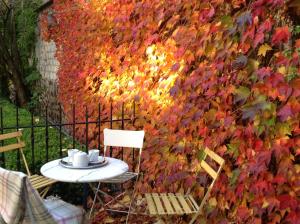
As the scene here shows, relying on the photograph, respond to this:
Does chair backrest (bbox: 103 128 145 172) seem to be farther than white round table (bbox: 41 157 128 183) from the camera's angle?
Yes

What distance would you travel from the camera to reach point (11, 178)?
9.25 ft

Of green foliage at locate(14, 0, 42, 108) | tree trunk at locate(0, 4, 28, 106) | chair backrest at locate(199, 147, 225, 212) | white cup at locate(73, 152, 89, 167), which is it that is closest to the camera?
chair backrest at locate(199, 147, 225, 212)

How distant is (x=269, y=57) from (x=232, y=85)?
422 mm

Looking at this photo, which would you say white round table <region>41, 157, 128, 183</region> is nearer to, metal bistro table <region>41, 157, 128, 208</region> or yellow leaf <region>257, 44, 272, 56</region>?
metal bistro table <region>41, 157, 128, 208</region>

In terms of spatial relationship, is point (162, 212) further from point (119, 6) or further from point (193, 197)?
point (119, 6)

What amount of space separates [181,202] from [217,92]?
42.9 inches

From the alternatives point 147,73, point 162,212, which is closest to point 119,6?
point 147,73

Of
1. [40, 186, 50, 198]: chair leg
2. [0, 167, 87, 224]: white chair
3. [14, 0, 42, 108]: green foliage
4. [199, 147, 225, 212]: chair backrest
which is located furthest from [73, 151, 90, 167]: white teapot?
[14, 0, 42, 108]: green foliage

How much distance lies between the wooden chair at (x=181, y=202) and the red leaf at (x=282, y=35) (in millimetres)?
1084

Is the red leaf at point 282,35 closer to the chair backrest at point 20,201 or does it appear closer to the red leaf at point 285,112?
the red leaf at point 285,112

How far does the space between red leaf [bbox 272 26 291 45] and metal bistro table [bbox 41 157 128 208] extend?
5.56 ft

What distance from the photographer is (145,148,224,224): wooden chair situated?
366 cm

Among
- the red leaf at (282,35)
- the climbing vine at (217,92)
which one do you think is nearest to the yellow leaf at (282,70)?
the climbing vine at (217,92)

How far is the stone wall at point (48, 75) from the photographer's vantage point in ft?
35.5
